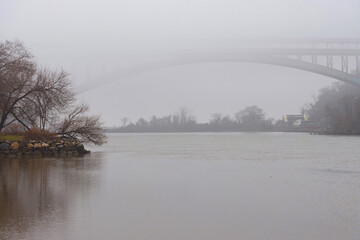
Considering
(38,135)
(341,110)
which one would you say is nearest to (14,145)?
(38,135)

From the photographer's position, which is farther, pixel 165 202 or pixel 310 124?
pixel 310 124

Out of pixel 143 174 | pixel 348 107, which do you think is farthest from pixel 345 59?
pixel 143 174

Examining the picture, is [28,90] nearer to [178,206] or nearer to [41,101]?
[41,101]

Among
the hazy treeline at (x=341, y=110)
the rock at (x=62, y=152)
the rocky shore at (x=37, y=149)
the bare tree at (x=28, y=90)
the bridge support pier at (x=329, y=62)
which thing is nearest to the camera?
the rocky shore at (x=37, y=149)

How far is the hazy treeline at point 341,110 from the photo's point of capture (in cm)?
5816

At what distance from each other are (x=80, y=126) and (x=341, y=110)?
52380 mm

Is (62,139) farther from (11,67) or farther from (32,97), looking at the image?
(11,67)

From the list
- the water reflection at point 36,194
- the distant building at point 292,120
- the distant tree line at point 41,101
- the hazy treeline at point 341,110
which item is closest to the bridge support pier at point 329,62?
the hazy treeline at point 341,110

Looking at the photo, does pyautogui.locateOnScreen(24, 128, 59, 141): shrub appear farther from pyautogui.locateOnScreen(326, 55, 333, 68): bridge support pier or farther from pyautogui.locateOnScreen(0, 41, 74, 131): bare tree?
pyautogui.locateOnScreen(326, 55, 333, 68): bridge support pier

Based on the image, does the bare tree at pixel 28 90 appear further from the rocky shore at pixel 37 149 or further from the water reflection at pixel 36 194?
the water reflection at pixel 36 194

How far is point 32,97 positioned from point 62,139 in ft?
8.34

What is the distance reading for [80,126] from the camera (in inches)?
764

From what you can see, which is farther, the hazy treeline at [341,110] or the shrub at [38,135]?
the hazy treeline at [341,110]

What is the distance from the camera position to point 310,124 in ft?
269
